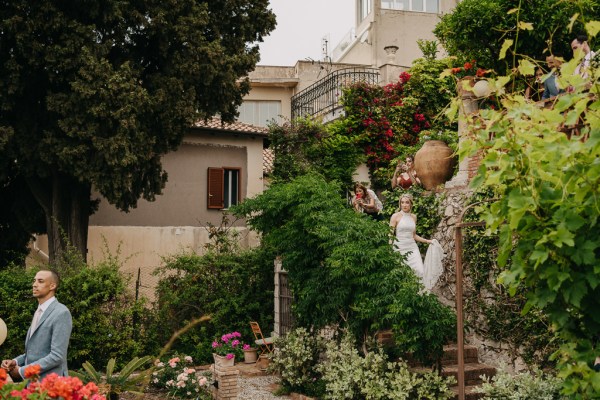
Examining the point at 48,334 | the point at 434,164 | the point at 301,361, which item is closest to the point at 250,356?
the point at 301,361

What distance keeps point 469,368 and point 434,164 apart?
12.0 feet

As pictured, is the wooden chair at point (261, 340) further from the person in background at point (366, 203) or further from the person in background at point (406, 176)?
the person in background at point (406, 176)

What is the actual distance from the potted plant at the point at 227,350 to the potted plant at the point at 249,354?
0.15m

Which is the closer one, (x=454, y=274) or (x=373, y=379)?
(x=373, y=379)

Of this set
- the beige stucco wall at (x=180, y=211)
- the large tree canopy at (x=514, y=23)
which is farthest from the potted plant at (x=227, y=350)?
the large tree canopy at (x=514, y=23)

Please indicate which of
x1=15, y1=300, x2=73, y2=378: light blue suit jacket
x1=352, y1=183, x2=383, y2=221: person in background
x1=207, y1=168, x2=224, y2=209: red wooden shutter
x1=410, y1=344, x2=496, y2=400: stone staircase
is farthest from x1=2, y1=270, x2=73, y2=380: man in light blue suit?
x1=207, y1=168, x2=224, y2=209: red wooden shutter

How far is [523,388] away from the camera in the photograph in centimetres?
649

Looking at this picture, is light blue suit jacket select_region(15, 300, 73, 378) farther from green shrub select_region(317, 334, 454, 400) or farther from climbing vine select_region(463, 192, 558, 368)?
climbing vine select_region(463, 192, 558, 368)

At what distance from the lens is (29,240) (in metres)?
15.6

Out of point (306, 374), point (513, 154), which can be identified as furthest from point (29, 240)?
A: point (513, 154)

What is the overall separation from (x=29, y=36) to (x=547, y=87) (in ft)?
32.0

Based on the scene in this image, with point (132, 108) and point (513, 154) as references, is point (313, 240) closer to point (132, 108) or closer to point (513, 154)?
point (132, 108)

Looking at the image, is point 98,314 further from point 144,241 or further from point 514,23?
point 514,23

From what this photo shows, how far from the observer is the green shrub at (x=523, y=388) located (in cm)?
641
